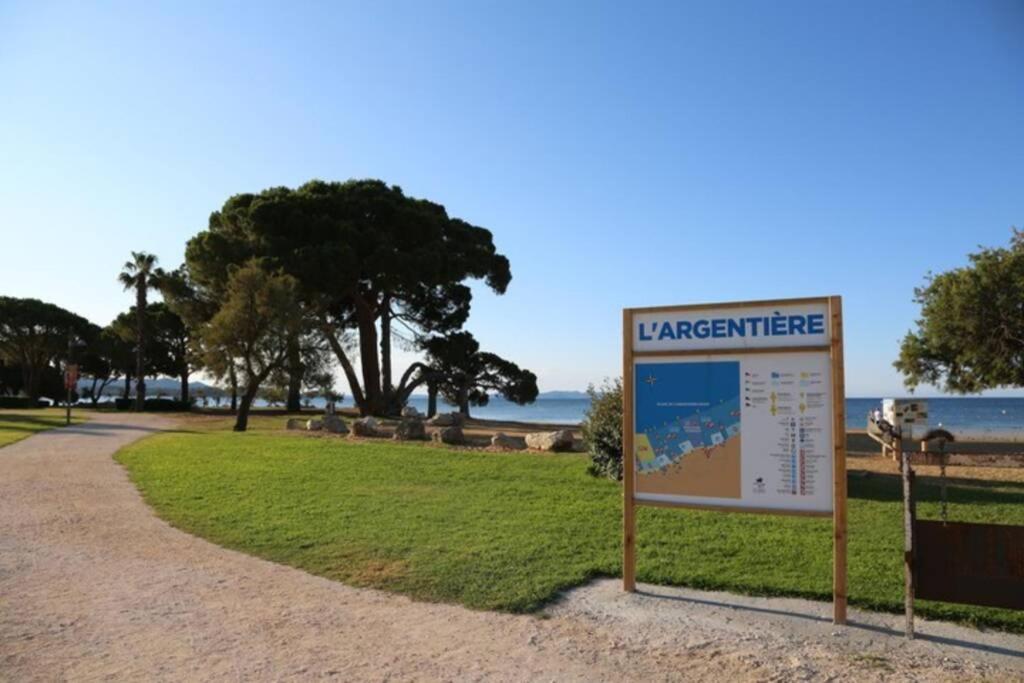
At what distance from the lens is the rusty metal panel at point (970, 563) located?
4.87 metres

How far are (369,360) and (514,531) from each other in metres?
31.9

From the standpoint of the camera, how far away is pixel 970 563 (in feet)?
16.3

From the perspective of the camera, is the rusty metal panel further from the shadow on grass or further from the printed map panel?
the shadow on grass

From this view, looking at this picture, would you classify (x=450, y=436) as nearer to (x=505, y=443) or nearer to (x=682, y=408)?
(x=505, y=443)

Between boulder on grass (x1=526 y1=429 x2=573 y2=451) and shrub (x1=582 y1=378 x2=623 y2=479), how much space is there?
5.28m

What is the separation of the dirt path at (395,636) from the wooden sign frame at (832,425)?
30 cm

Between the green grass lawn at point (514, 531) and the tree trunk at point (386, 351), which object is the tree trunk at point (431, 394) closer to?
the tree trunk at point (386, 351)

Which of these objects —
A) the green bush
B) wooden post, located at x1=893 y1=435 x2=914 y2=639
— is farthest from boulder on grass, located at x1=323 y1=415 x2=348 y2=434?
the green bush

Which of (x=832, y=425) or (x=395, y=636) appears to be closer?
(x=395, y=636)

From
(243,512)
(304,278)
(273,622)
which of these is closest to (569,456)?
(243,512)

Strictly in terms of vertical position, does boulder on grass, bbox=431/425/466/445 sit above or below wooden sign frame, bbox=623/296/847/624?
below

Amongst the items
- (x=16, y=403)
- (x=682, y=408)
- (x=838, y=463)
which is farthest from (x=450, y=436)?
(x=16, y=403)

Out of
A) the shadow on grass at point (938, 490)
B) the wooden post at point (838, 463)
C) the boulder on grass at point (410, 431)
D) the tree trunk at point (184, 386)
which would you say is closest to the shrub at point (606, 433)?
the shadow on grass at point (938, 490)

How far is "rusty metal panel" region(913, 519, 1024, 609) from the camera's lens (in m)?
4.87
